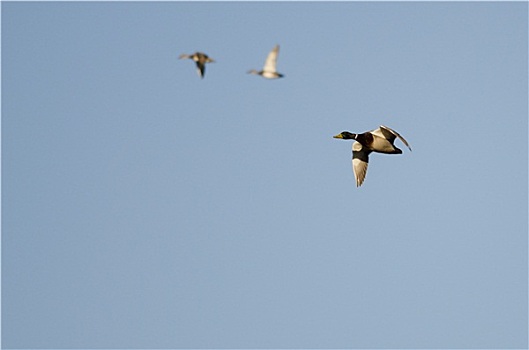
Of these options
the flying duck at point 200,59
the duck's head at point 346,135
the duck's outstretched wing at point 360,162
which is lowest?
the duck's outstretched wing at point 360,162

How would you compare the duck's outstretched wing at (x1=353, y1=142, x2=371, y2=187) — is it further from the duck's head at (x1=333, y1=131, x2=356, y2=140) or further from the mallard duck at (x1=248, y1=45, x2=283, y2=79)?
the mallard duck at (x1=248, y1=45, x2=283, y2=79)

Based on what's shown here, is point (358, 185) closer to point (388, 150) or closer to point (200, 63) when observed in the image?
point (388, 150)

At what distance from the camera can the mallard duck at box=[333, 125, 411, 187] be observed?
185 feet

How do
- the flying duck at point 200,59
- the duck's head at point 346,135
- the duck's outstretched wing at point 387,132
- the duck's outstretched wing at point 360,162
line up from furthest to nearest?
the flying duck at point 200,59, the duck's outstretched wing at point 360,162, the duck's head at point 346,135, the duck's outstretched wing at point 387,132

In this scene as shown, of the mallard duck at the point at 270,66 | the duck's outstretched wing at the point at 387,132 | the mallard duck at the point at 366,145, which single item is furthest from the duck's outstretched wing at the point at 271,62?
the duck's outstretched wing at the point at 387,132

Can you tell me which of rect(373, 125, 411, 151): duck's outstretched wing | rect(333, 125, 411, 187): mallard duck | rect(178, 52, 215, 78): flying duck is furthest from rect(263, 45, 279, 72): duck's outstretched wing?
rect(373, 125, 411, 151): duck's outstretched wing

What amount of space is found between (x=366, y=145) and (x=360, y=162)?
1.41m

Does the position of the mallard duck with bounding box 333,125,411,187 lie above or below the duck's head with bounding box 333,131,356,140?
below

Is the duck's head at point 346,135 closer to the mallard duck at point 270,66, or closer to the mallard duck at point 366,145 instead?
the mallard duck at point 366,145

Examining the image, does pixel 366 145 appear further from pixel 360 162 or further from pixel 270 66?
pixel 270 66

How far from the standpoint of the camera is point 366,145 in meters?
57.5

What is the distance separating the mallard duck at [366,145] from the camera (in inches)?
2215

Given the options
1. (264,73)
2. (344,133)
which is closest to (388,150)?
(344,133)

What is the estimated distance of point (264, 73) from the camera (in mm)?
67625
